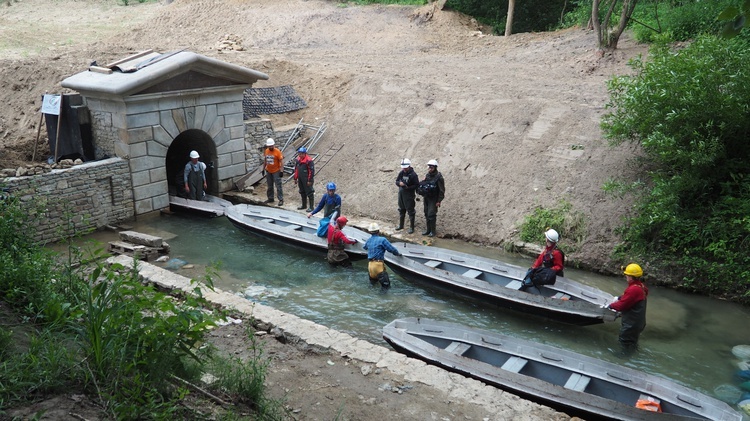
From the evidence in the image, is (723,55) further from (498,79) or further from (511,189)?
(498,79)

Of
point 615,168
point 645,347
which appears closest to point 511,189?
point 615,168

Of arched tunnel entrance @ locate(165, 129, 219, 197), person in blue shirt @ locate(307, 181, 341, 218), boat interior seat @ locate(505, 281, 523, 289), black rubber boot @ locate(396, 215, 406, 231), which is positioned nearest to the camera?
boat interior seat @ locate(505, 281, 523, 289)

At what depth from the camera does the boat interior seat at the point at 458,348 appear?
8.00 meters

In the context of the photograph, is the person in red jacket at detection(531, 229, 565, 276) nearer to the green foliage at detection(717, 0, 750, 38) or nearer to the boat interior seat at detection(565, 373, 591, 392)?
the boat interior seat at detection(565, 373, 591, 392)

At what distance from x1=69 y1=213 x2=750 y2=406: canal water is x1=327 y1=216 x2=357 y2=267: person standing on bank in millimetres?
222

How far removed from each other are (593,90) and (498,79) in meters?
2.88

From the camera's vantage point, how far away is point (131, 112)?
13.6m

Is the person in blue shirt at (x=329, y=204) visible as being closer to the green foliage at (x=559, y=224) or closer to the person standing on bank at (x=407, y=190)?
the person standing on bank at (x=407, y=190)

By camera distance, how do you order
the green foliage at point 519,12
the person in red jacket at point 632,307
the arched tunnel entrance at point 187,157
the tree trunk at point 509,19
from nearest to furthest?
the person in red jacket at point 632,307 < the arched tunnel entrance at point 187,157 < the tree trunk at point 509,19 < the green foliage at point 519,12

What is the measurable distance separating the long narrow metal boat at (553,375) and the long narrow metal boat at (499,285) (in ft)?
5.15

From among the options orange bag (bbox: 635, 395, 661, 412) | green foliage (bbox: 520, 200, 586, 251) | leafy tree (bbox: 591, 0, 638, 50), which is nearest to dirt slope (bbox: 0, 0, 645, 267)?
green foliage (bbox: 520, 200, 586, 251)

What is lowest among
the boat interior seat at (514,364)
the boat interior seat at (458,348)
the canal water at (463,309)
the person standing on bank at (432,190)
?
the canal water at (463,309)

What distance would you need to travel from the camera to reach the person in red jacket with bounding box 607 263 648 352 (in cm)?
861

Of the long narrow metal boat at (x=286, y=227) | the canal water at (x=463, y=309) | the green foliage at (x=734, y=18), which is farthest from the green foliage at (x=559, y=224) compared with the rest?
the green foliage at (x=734, y=18)
